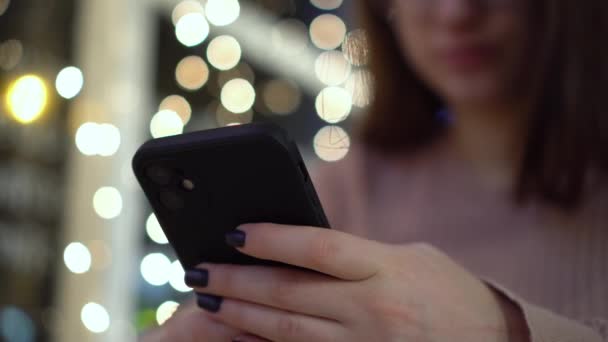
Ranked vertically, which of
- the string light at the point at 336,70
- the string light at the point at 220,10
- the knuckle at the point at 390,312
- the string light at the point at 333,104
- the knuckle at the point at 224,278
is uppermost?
the string light at the point at 220,10

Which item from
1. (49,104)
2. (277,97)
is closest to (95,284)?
(49,104)

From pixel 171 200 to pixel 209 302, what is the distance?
63 mm

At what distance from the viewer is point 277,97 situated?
1252mm

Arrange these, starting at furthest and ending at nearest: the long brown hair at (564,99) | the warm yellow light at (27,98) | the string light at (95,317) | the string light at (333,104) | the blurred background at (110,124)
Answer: the string light at (95,317), the blurred background at (110,124), the warm yellow light at (27,98), the long brown hair at (564,99), the string light at (333,104)

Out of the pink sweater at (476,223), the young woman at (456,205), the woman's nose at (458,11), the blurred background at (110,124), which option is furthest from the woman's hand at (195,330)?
the blurred background at (110,124)

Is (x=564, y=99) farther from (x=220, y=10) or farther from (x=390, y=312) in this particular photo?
(x=220, y=10)

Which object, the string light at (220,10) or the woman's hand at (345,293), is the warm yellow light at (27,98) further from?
the woman's hand at (345,293)

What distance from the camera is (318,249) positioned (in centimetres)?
30

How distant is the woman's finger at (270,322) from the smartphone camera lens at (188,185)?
0.06 m

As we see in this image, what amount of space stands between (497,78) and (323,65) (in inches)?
9.3

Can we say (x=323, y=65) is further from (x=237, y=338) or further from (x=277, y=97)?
(x=277, y=97)

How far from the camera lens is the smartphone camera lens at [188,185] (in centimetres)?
34

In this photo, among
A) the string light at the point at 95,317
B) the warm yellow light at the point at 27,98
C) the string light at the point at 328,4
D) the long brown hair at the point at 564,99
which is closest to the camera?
the long brown hair at the point at 564,99

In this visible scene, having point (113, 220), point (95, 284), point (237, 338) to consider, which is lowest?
point (95, 284)
